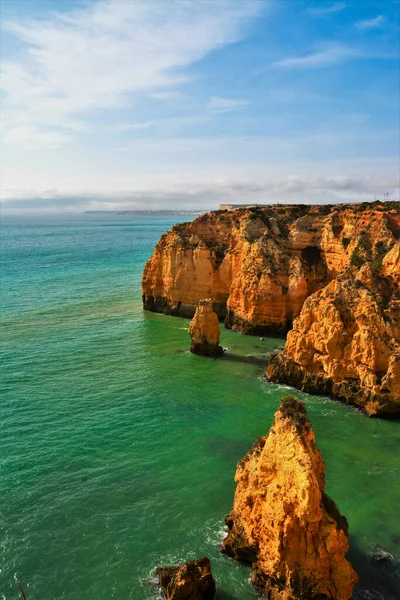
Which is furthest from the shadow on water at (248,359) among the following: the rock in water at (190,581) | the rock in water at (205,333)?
the rock in water at (190,581)

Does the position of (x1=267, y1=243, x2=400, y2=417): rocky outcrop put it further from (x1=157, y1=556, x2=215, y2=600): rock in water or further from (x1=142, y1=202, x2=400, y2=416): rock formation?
(x1=157, y1=556, x2=215, y2=600): rock in water

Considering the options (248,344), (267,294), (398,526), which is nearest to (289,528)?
(398,526)

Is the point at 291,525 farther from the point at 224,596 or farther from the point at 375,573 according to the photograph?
the point at 375,573

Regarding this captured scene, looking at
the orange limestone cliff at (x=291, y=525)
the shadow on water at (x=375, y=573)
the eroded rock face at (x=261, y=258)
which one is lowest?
the shadow on water at (x=375, y=573)

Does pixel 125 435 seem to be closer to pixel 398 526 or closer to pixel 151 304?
pixel 398 526

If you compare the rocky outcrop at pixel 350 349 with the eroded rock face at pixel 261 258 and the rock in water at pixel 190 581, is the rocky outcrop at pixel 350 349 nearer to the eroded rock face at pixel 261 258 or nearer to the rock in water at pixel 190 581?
the eroded rock face at pixel 261 258

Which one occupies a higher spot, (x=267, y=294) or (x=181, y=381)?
(x=267, y=294)

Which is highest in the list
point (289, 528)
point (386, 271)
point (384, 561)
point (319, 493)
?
point (386, 271)
